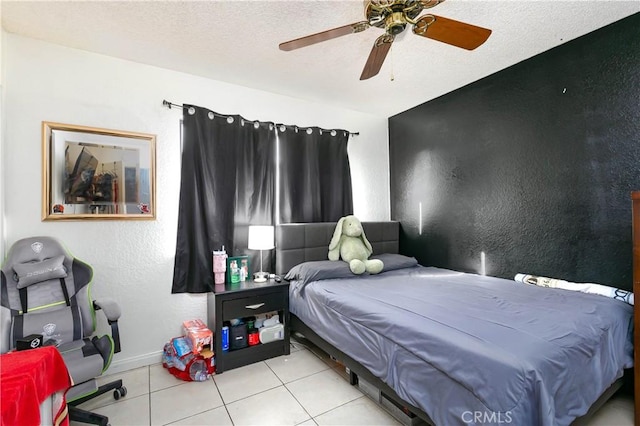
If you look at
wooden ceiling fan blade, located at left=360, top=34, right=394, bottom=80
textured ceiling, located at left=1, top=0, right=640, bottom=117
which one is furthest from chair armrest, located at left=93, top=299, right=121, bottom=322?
wooden ceiling fan blade, located at left=360, top=34, right=394, bottom=80

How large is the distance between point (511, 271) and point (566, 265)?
0.45m

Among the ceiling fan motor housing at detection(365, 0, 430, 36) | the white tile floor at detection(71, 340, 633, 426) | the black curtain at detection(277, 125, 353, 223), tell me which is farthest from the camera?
the black curtain at detection(277, 125, 353, 223)

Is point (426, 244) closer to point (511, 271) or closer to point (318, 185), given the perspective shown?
point (511, 271)

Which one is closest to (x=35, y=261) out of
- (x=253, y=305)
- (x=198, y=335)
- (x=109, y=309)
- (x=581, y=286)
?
(x=109, y=309)

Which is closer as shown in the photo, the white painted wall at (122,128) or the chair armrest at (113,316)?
the chair armrest at (113,316)

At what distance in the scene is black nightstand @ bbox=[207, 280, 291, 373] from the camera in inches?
97.9

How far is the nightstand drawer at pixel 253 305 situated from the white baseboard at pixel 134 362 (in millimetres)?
785

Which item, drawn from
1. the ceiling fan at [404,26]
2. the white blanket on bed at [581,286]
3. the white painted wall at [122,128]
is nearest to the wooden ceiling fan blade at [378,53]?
the ceiling fan at [404,26]

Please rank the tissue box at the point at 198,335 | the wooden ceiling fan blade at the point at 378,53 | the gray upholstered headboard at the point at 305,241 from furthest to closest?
1. the gray upholstered headboard at the point at 305,241
2. the tissue box at the point at 198,335
3. the wooden ceiling fan blade at the point at 378,53

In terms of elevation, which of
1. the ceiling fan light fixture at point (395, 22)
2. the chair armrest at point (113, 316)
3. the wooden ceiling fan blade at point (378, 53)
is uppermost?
the wooden ceiling fan blade at point (378, 53)

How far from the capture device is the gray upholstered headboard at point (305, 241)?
3139 millimetres

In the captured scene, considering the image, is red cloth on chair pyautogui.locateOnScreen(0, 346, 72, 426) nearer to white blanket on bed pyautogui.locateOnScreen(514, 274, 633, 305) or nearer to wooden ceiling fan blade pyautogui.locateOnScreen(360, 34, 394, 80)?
wooden ceiling fan blade pyautogui.locateOnScreen(360, 34, 394, 80)

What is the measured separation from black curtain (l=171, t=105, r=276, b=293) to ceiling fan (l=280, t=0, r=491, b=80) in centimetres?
147
